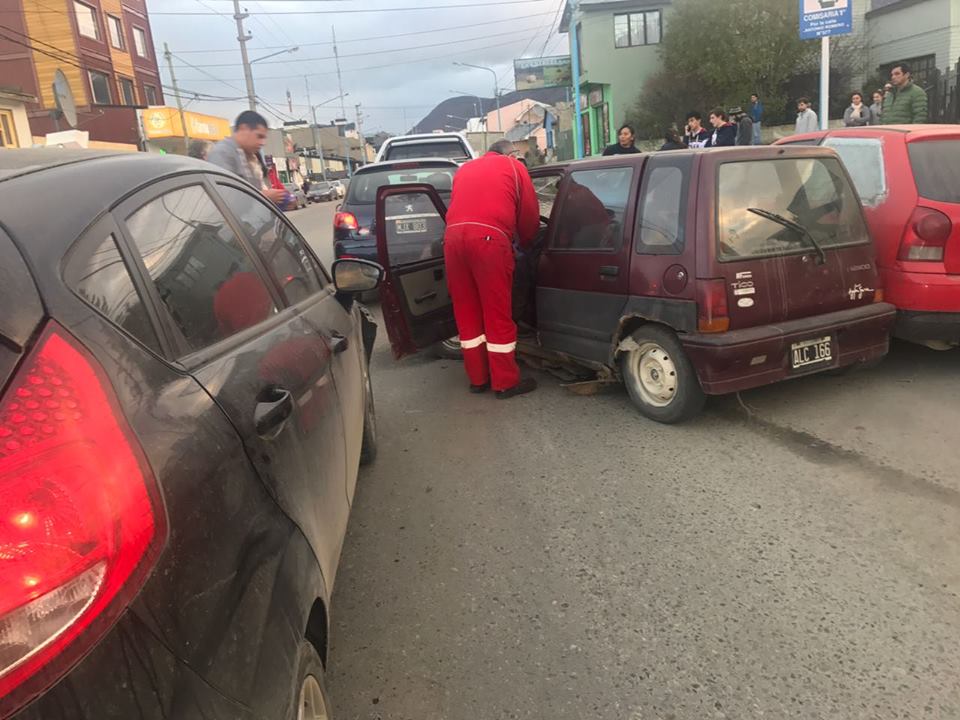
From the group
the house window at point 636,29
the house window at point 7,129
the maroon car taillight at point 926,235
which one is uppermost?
the house window at point 636,29

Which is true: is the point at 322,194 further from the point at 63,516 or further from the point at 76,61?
the point at 63,516

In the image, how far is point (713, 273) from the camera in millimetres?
4172

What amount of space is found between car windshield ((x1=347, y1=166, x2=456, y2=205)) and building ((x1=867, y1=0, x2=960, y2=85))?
61.1 feet

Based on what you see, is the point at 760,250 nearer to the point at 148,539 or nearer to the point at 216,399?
the point at 216,399

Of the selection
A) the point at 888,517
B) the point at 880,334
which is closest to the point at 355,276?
the point at 888,517

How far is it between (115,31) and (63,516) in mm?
50509

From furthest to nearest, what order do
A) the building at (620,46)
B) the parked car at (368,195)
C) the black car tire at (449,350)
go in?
the building at (620,46)
the parked car at (368,195)
the black car tire at (449,350)

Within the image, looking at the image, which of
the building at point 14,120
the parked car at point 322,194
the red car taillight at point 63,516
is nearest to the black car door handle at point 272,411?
the red car taillight at point 63,516

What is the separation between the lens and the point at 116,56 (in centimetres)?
4269

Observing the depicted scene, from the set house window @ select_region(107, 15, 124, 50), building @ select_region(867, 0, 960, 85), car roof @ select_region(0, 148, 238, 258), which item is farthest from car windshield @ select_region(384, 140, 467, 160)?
house window @ select_region(107, 15, 124, 50)

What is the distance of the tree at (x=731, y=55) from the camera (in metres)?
25.8

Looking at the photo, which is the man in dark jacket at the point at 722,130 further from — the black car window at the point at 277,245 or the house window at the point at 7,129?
the house window at the point at 7,129

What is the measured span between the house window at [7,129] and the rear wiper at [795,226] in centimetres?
2767

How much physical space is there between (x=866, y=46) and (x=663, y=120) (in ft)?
24.5
